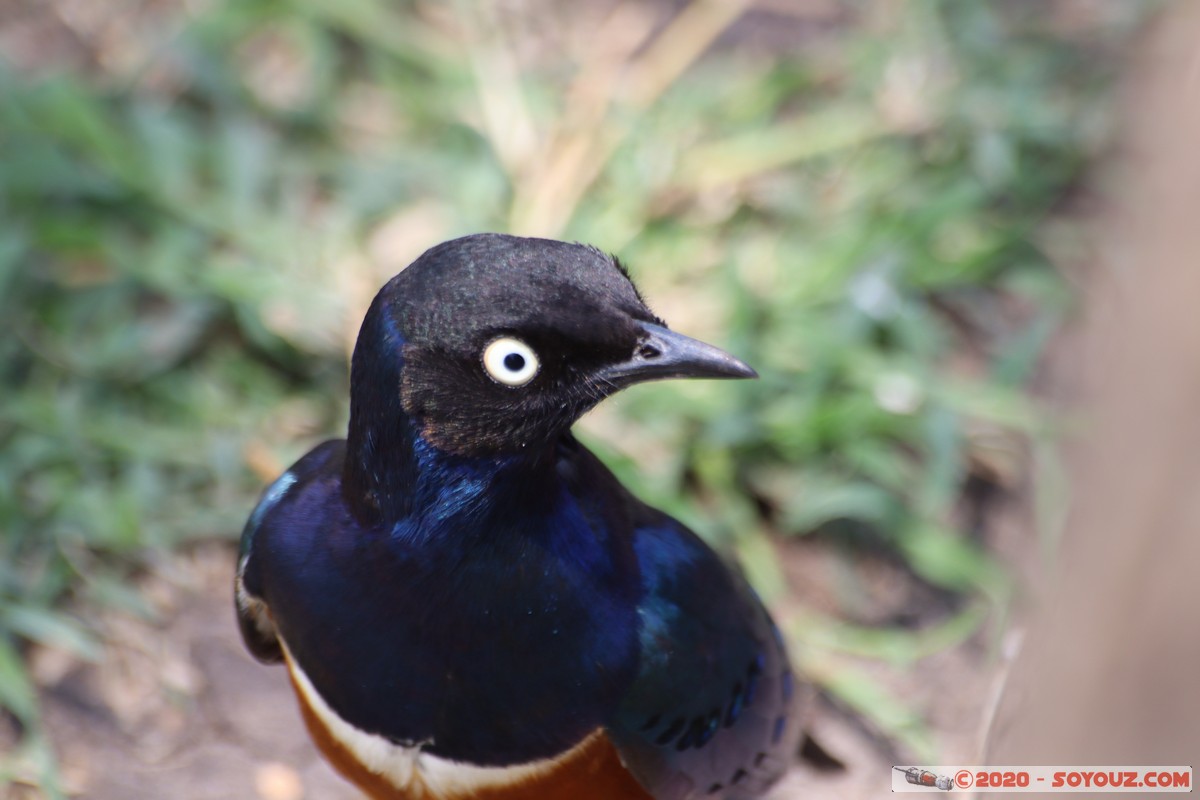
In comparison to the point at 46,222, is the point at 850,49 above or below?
above

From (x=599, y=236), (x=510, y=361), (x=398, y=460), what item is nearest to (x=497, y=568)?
(x=398, y=460)

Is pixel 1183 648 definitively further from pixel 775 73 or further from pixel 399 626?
pixel 775 73

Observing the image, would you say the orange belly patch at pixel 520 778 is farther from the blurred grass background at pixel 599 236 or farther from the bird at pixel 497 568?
the blurred grass background at pixel 599 236

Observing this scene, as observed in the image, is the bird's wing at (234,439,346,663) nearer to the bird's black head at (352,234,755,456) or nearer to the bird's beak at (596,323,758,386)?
the bird's black head at (352,234,755,456)

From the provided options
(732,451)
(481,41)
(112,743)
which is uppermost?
(481,41)

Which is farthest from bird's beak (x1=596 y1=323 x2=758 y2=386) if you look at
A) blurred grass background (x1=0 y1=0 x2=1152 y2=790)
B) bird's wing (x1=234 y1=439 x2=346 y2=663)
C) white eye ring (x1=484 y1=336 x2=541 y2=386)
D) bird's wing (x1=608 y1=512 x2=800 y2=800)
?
blurred grass background (x1=0 y1=0 x2=1152 y2=790)

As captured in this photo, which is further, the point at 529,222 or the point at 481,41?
the point at 481,41

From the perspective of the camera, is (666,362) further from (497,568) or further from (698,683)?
(698,683)

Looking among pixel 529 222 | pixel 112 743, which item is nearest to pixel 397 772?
pixel 112 743
